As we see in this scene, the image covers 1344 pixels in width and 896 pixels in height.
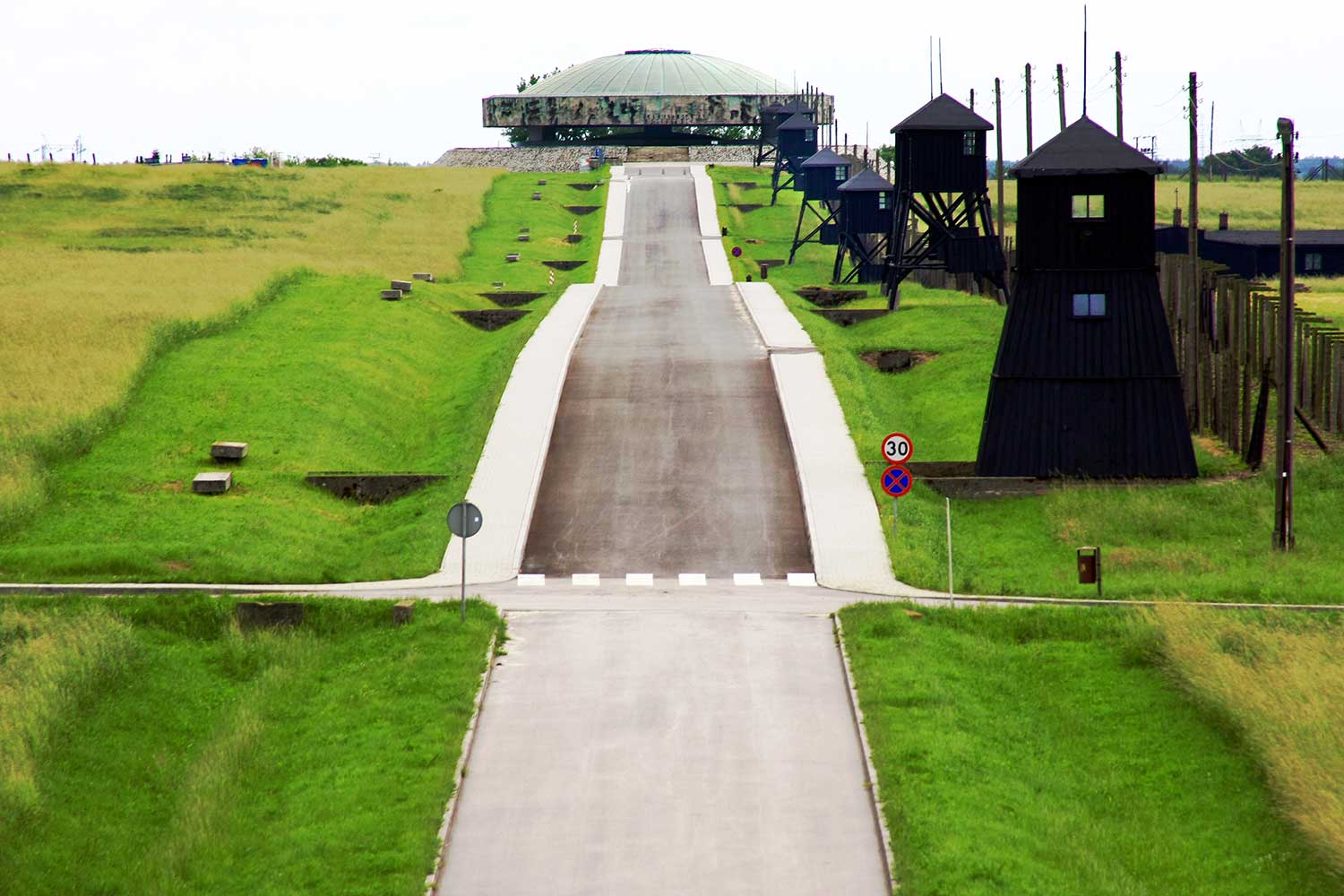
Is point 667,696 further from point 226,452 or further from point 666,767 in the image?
point 226,452

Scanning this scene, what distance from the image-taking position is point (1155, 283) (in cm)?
3653

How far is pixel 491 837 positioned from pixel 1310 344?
87.1 feet

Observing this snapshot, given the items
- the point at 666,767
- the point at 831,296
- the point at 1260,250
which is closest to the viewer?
the point at 666,767

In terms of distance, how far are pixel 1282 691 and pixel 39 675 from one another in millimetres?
17627

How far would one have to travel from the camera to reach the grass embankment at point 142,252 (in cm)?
4125

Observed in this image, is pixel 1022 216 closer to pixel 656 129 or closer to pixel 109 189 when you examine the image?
pixel 109 189

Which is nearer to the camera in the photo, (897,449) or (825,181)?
(897,449)

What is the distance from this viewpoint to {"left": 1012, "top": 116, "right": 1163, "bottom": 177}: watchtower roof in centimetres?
3619

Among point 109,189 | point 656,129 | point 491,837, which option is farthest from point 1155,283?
point 656,129

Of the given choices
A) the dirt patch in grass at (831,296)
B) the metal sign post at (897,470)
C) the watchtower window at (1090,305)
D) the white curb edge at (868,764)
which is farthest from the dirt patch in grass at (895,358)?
the white curb edge at (868,764)

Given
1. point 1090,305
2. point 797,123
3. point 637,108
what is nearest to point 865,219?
point 1090,305

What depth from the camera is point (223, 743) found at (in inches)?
869

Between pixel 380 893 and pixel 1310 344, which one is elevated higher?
pixel 1310 344

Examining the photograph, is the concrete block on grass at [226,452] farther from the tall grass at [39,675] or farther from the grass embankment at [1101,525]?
the grass embankment at [1101,525]
